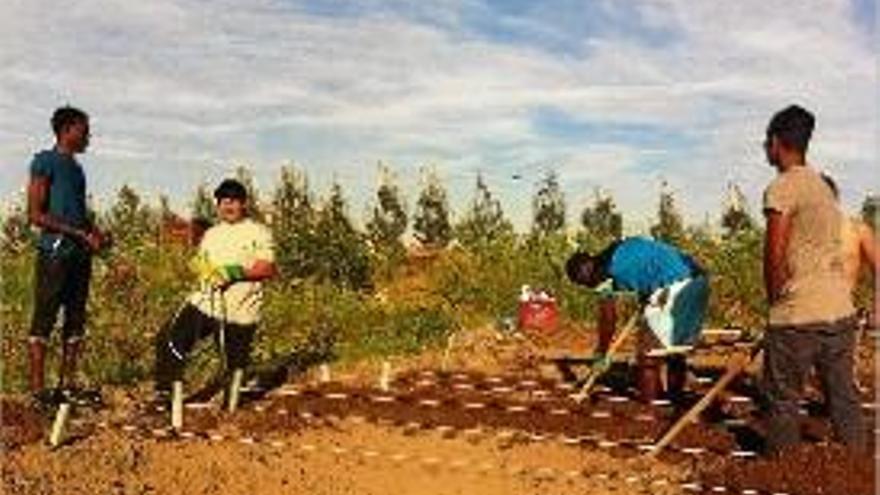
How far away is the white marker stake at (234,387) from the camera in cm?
974

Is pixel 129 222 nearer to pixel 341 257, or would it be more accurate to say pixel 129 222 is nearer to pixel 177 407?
pixel 341 257

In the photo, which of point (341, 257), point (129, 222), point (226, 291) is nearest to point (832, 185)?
point (226, 291)

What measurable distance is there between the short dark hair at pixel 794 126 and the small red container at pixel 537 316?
6.62 meters

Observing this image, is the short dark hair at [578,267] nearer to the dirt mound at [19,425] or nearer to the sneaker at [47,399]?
the sneaker at [47,399]

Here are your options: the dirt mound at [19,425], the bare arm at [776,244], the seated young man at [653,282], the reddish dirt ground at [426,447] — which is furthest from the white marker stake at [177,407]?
the bare arm at [776,244]

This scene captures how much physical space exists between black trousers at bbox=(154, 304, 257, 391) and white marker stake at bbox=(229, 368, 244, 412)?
4 centimetres

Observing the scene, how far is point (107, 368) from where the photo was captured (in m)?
12.1

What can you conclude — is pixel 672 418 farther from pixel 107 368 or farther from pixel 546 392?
pixel 107 368

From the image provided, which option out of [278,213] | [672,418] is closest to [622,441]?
[672,418]

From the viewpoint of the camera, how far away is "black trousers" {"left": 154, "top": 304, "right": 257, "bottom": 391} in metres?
9.62

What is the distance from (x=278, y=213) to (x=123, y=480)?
565 inches

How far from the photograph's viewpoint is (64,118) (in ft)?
30.4

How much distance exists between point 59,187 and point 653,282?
396 cm

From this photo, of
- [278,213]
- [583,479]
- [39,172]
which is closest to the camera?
[583,479]
